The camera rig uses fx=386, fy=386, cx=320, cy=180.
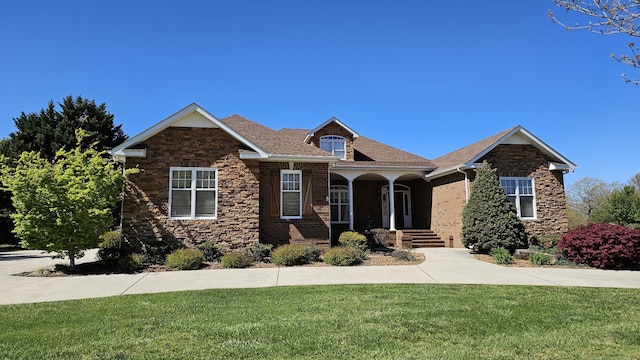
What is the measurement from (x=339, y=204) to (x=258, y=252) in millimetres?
9057

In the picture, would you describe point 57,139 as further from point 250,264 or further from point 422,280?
point 422,280

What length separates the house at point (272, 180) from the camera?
1368 centimetres

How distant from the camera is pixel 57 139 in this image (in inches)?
1038

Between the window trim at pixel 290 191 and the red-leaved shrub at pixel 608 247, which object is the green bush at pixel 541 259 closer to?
the red-leaved shrub at pixel 608 247

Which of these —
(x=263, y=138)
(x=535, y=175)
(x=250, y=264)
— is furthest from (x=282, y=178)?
Answer: (x=535, y=175)

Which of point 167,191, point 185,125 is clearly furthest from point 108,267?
point 185,125

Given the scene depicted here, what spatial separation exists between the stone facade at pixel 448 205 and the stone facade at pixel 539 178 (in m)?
1.81

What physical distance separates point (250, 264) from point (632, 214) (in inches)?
1098

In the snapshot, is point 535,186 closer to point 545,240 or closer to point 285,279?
point 545,240

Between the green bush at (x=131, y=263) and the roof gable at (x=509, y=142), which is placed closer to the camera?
the green bush at (x=131, y=263)

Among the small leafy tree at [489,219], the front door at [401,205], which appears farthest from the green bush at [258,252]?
the front door at [401,205]

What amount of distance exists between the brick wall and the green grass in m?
6.96

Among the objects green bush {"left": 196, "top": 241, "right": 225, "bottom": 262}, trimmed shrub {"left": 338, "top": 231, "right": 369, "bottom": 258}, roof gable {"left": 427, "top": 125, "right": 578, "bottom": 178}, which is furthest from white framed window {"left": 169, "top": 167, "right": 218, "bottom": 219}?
roof gable {"left": 427, "top": 125, "right": 578, "bottom": 178}

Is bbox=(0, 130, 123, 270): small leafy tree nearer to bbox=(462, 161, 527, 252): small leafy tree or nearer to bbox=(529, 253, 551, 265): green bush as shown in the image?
bbox=(462, 161, 527, 252): small leafy tree
